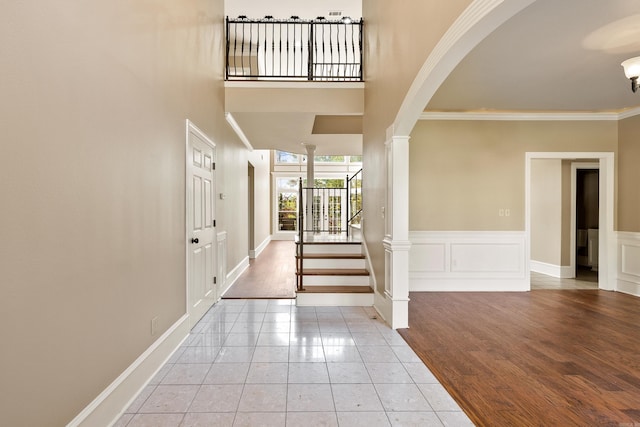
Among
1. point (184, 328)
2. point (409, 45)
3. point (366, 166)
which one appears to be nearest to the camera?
point (409, 45)

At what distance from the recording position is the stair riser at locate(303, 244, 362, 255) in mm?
5469

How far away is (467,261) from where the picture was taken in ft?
17.7

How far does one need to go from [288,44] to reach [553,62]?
4.48m

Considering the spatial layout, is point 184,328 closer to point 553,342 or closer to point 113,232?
point 113,232

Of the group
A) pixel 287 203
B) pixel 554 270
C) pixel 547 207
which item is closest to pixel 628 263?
pixel 554 270

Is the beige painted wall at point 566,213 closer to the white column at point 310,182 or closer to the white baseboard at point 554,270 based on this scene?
the white baseboard at point 554,270

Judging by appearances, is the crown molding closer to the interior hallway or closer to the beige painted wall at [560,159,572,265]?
the beige painted wall at [560,159,572,265]

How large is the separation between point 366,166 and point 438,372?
10.5ft

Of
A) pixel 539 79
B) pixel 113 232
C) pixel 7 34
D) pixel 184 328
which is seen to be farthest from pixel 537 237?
pixel 7 34

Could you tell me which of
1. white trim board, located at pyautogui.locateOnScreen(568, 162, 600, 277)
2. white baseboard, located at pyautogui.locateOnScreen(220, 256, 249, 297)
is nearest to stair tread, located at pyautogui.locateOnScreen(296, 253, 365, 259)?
white baseboard, located at pyautogui.locateOnScreen(220, 256, 249, 297)

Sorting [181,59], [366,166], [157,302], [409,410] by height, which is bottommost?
[409,410]

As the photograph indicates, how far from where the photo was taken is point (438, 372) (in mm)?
2705

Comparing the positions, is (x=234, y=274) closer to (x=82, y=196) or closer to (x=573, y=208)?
(x=82, y=196)

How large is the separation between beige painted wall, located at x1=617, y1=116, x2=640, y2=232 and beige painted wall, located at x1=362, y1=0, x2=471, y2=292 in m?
3.99
